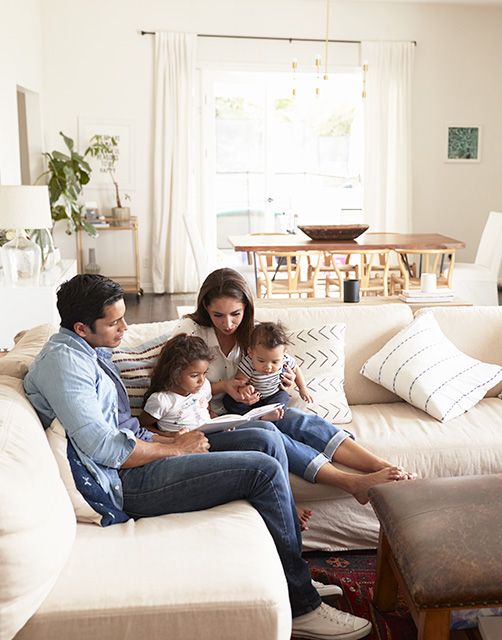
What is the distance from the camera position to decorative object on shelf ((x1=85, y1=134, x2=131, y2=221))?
773 cm

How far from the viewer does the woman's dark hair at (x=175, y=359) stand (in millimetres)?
2549

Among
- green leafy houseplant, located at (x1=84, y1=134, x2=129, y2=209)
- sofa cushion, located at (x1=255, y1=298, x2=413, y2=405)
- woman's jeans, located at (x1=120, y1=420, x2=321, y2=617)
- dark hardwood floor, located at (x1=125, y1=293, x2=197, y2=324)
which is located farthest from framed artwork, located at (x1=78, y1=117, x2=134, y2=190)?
woman's jeans, located at (x1=120, y1=420, x2=321, y2=617)

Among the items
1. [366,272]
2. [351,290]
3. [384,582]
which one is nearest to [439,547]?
[384,582]

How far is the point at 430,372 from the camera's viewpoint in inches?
121

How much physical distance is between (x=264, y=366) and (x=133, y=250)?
18.3 ft

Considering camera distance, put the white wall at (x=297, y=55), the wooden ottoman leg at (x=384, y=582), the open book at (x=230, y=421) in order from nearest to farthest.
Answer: the wooden ottoman leg at (x=384, y=582) → the open book at (x=230, y=421) → the white wall at (x=297, y=55)

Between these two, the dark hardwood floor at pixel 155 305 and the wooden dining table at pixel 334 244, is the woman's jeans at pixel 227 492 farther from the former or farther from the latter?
the dark hardwood floor at pixel 155 305

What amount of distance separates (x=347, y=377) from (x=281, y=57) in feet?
18.2

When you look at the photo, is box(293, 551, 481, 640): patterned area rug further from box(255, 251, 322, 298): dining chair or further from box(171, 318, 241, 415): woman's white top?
box(255, 251, 322, 298): dining chair

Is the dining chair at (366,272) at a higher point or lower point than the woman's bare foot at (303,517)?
higher

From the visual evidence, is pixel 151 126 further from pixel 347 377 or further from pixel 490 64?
pixel 347 377

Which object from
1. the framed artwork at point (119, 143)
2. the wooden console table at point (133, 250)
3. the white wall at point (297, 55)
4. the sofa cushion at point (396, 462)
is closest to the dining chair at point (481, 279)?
the white wall at point (297, 55)

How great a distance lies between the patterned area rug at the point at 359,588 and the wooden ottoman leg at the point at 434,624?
1.18ft

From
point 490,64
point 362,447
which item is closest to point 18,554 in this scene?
point 362,447
